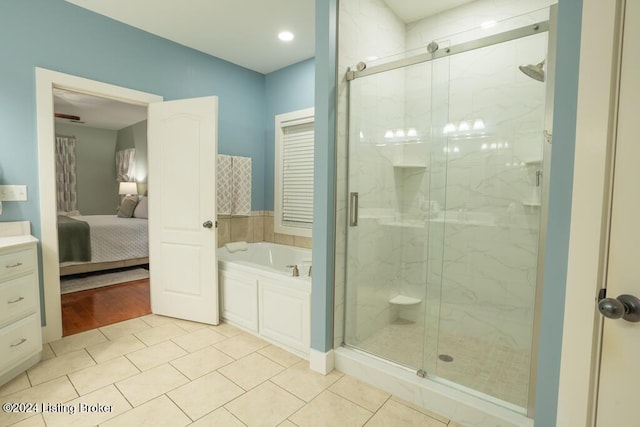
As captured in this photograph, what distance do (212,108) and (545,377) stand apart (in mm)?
2910

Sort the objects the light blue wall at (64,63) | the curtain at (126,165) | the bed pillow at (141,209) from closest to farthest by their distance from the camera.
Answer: the light blue wall at (64,63)
the bed pillow at (141,209)
the curtain at (126,165)

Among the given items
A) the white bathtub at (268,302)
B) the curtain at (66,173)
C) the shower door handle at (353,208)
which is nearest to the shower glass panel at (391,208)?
the shower door handle at (353,208)

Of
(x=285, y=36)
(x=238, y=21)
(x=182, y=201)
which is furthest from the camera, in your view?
(x=285, y=36)

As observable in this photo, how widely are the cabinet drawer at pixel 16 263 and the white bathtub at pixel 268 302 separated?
1.32 meters

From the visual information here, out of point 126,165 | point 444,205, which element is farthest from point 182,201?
point 126,165

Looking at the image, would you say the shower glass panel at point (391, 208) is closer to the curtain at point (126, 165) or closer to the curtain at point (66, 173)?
the curtain at point (126, 165)

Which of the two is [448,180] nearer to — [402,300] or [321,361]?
[402,300]

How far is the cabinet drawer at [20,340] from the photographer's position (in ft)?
6.23

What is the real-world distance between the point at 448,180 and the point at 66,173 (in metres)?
8.02

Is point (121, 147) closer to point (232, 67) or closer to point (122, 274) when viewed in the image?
point (122, 274)

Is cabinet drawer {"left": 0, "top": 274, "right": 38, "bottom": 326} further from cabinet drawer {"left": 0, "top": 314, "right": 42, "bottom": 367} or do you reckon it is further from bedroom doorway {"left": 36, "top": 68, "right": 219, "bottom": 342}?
bedroom doorway {"left": 36, "top": 68, "right": 219, "bottom": 342}

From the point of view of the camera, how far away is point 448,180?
8.26 ft

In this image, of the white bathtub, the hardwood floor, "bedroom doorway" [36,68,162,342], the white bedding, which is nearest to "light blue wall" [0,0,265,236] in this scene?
"bedroom doorway" [36,68,162,342]

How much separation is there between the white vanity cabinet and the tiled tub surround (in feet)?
5.50
